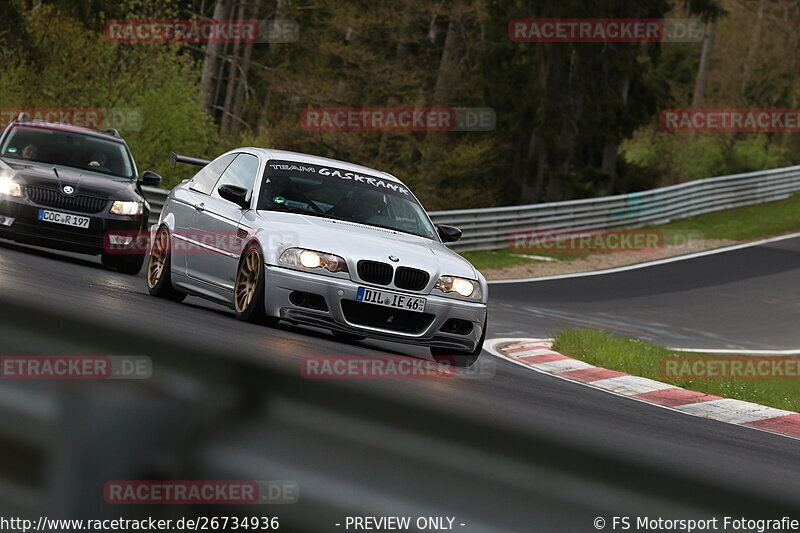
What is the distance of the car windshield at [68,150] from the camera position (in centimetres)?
1449

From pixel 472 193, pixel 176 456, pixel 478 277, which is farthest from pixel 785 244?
pixel 176 456

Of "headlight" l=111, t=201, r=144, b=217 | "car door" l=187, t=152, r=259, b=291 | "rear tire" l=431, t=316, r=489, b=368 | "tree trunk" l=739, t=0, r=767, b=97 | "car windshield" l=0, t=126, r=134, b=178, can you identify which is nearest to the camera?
"rear tire" l=431, t=316, r=489, b=368

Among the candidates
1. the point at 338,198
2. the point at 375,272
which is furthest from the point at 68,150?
the point at 375,272

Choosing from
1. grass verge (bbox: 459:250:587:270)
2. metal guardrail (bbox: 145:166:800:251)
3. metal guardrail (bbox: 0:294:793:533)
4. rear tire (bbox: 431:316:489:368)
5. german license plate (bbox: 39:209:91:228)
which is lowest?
grass verge (bbox: 459:250:587:270)

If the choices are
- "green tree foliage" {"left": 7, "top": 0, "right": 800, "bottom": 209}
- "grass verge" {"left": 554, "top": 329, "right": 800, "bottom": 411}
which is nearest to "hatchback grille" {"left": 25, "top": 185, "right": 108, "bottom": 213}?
"grass verge" {"left": 554, "top": 329, "right": 800, "bottom": 411}

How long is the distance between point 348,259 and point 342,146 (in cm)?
2929

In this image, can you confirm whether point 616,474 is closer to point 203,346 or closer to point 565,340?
point 203,346

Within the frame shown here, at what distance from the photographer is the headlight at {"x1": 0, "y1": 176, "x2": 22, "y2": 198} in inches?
523

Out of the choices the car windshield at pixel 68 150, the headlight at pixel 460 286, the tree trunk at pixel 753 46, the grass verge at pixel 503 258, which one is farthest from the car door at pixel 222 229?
the tree trunk at pixel 753 46

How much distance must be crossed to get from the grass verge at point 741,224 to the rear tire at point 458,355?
61.1 ft

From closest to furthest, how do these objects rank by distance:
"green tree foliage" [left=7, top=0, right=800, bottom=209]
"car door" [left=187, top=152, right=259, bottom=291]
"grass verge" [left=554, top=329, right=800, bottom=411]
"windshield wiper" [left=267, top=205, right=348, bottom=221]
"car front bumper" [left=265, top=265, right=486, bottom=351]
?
"car front bumper" [left=265, top=265, right=486, bottom=351] < "car door" [left=187, top=152, right=259, bottom=291] < "windshield wiper" [left=267, top=205, right=348, bottom=221] < "grass verge" [left=554, top=329, right=800, bottom=411] < "green tree foliage" [left=7, top=0, right=800, bottom=209]

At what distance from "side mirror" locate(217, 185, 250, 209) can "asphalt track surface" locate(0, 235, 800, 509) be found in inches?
35.1

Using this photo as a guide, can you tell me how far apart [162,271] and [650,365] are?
5.01 metres

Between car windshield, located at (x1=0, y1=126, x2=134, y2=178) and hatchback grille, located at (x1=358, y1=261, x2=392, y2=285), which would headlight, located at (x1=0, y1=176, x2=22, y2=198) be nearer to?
car windshield, located at (x1=0, y1=126, x2=134, y2=178)
